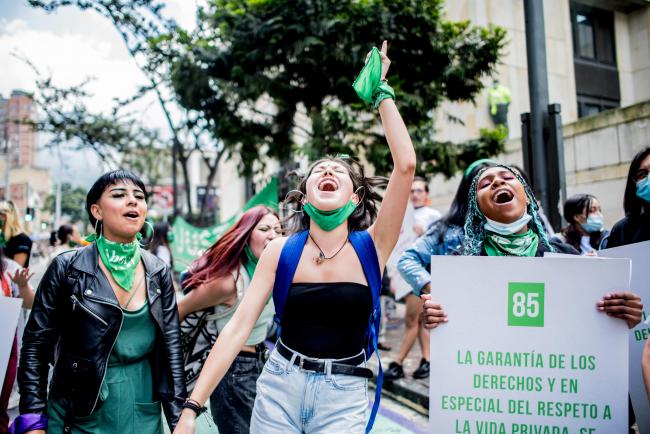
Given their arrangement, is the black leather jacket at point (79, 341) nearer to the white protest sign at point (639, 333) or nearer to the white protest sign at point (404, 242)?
the white protest sign at point (639, 333)

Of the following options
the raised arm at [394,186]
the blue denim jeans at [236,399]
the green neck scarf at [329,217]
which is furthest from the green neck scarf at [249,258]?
the raised arm at [394,186]

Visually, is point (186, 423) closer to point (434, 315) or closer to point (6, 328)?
point (434, 315)

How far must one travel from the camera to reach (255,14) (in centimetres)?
814

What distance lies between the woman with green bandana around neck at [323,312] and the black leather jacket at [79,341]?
18.9 inches

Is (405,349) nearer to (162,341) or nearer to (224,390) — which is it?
(224,390)

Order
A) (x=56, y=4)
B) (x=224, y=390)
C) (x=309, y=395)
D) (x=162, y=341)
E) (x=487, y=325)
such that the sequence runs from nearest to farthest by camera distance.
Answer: (x=309, y=395) → (x=487, y=325) → (x=162, y=341) → (x=224, y=390) → (x=56, y=4)

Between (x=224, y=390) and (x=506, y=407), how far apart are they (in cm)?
142

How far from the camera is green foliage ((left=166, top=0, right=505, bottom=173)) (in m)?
7.84

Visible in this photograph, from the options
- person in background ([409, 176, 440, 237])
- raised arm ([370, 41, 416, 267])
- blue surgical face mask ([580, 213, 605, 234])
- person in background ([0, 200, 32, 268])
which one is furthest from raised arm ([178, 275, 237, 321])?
person in background ([409, 176, 440, 237])

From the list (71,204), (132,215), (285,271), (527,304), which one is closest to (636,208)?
(527,304)

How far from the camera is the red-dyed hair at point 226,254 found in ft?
9.30

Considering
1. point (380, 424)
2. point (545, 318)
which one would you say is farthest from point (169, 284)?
point (380, 424)

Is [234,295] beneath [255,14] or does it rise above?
beneath

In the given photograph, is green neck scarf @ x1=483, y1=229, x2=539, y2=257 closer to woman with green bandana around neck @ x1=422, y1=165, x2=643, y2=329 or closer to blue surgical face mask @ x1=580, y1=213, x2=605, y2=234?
woman with green bandana around neck @ x1=422, y1=165, x2=643, y2=329
